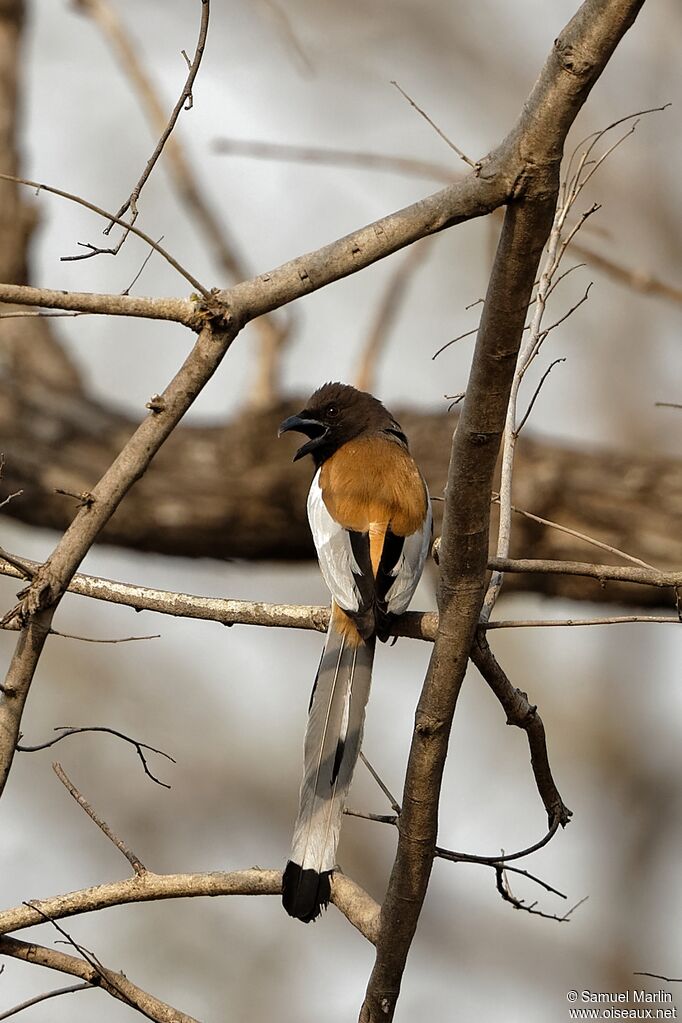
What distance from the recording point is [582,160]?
3.38 m

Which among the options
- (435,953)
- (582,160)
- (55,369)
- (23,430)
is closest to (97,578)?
(582,160)

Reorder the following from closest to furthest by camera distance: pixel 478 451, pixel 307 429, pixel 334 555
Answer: pixel 478 451 < pixel 334 555 < pixel 307 429

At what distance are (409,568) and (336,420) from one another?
121 centimetres

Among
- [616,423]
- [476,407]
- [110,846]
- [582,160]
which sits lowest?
[476,407]

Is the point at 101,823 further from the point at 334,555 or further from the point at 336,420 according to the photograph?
the point at 336,420

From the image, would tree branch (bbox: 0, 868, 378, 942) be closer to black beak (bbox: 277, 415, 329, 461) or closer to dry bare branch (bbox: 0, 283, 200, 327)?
dry bare branch (bbox: 0, 283, 200, 327)

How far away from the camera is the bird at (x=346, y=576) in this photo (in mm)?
3166

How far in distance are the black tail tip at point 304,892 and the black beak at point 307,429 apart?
2.04 metres

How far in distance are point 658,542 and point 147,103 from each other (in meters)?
3.73

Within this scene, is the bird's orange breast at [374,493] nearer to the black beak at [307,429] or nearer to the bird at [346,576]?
the bird at [346,576]

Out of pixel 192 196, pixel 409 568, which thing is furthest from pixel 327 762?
pixel 192 196

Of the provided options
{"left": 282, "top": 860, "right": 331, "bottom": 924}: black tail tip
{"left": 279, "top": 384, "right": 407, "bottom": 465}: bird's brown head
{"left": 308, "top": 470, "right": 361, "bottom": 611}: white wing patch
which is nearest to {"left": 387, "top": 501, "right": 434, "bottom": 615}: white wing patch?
{"left": 308, "top": 470, "right": 361, "bottom": 611}: white wing patch

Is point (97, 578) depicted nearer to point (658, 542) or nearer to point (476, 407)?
point (476, 407)

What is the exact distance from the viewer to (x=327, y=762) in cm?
338
